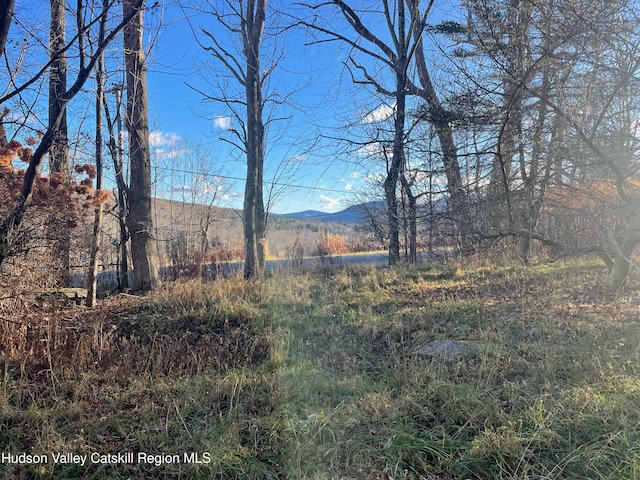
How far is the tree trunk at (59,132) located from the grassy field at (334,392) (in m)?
0.96

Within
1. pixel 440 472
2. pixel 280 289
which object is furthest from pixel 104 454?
pixel 280 289

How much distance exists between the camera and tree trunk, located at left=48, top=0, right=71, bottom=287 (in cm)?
Result: 392

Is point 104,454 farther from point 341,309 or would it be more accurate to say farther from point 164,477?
point 341,309

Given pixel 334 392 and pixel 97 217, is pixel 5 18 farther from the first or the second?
pixel 334 392

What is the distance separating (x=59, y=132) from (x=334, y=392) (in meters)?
4.36

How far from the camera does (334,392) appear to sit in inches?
120

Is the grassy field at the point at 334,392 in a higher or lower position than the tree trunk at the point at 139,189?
lower

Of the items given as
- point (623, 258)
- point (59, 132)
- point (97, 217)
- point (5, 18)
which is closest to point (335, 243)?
point (97, 217)

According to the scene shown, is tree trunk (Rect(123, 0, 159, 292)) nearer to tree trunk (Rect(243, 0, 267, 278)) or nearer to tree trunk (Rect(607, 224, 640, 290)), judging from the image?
tree trunk (Rect(243, 0, 267, 278))

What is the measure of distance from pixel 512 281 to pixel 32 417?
7.17m

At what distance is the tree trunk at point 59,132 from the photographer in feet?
12.8

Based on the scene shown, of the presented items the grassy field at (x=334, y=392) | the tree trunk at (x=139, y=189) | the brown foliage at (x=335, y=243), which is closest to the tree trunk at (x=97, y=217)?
the grassy field at (x=334, y=392)

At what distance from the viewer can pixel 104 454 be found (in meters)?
2.28

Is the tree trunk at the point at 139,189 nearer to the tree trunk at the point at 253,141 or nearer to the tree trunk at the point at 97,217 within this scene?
the tree trunk at the point at 97,217
